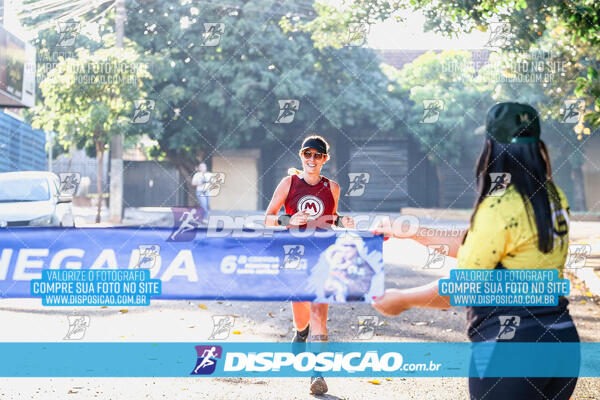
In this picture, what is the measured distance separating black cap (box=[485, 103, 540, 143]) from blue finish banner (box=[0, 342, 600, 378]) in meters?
0.72

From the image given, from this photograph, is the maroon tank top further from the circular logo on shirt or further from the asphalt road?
the asphalt road

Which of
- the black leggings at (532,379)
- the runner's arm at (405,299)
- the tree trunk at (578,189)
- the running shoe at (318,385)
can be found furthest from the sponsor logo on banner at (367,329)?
the tree trunk at (578,189)

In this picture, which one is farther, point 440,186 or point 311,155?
point 440,186

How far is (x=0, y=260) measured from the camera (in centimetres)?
486

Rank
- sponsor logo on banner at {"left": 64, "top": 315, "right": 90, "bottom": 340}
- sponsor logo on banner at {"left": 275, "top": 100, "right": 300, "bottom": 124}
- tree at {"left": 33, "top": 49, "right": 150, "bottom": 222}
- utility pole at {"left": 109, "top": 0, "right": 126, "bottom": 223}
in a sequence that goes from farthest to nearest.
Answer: utility pole at {"left": 109, "top": 0, "right": 126, "bottom": 223}
tree at {"left": 33, "top": 49, "right": 150, "bottom": 222}
sponsor logo on banner at {"left": 275, "top": 100, "right": 300, "bottom": 124}
sponsor logo on banner at {"left": 64, "top": 315, "right": 90, "bottom": 340}

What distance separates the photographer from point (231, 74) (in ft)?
92.3

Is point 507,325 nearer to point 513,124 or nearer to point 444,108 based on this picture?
point 513,124

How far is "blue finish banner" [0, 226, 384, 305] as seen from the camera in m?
4.75

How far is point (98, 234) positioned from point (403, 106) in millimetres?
30596

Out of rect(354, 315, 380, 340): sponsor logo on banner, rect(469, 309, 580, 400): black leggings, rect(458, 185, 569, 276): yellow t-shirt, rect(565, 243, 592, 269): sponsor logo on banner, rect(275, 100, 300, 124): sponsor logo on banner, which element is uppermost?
rect(275, 100, 300, 124): sponsor logo on banner

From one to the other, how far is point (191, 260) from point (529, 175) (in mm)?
2937

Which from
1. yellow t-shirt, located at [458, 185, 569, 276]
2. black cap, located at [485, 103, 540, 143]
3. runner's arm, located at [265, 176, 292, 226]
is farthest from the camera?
runner's arm, located at [265, 176, 292, 226]

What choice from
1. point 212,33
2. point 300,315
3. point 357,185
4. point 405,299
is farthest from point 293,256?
point 212,33

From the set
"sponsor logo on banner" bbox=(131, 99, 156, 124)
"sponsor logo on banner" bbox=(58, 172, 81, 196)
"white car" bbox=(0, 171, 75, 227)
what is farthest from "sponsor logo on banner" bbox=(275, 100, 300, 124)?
"sponsor logo on banner" bbox=(131, 99, 156, 124)
